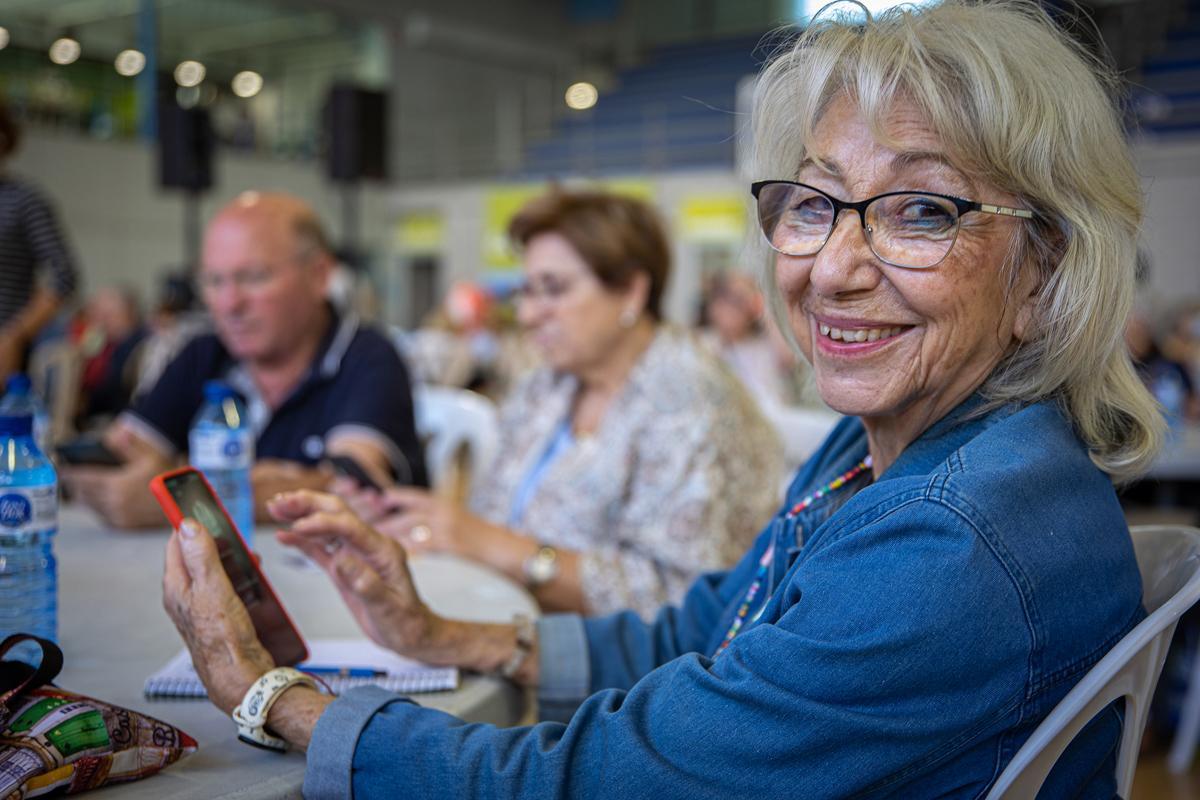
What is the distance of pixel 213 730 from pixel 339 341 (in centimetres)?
161

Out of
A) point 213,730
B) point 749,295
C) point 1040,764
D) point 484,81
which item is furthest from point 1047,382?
point 484,81

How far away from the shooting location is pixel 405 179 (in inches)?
653

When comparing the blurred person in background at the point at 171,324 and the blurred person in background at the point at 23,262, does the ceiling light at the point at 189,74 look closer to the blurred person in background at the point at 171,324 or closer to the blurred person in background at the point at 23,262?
the blurred person in background at the point at 171,324

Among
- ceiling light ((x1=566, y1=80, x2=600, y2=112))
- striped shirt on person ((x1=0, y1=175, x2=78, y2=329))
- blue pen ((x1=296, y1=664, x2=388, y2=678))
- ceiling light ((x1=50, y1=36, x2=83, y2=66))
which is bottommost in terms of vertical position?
blue pen ((x1=296, y1=664, x2=388, y2=678))

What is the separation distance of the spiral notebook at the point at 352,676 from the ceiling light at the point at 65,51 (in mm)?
14877

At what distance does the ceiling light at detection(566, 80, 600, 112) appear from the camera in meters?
15.4

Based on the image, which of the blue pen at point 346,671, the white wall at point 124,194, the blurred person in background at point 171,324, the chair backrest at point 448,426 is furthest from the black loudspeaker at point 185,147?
the blue pen at point 346,671

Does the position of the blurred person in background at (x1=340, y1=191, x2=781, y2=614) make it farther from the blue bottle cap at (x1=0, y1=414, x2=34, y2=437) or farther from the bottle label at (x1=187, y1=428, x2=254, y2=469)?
the blue bottle cap at (x1=0, y1=414, x2=34, y2=437)

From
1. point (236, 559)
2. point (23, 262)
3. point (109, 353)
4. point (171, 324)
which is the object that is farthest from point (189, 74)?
point (236, 559)

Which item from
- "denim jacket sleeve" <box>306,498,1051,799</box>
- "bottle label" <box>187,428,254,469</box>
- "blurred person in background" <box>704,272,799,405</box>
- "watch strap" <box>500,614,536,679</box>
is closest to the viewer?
"denim jacket sleeve" <box>306,498,1051,799</box>

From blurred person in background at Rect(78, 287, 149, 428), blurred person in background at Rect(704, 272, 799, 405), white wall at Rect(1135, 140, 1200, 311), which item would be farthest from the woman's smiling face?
white wall at Rect(1135, 140, 1200, 311)

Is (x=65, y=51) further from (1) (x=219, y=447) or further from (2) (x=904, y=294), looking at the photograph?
(2) (x=904, y=294)

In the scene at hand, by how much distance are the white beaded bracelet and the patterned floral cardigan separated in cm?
94

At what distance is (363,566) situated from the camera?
3.72 feet
